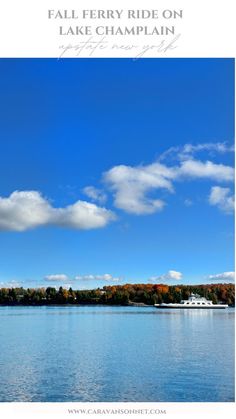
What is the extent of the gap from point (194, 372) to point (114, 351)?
7769mm

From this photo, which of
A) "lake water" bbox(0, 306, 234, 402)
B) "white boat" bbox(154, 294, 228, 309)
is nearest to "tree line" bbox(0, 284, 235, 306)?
"white boat" bbox(154, 294, 228, 309)

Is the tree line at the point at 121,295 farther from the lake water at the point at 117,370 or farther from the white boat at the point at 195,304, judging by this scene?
the lake water at the point at 117,370

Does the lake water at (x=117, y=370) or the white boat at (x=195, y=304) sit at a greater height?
the white boat at (x=195, y=304)

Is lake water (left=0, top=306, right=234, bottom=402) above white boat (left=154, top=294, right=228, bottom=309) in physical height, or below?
below

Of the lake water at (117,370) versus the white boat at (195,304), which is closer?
the lake water at (117,370)

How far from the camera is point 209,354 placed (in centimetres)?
2592

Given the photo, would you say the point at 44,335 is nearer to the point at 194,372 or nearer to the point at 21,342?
the point at 21,342

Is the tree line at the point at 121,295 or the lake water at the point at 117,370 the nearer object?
the lake water at the point at 117,370

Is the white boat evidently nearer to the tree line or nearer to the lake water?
the tree line

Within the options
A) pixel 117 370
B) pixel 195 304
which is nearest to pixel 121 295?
pixel 195 304

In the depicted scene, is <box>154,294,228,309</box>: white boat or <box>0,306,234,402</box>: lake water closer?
<box>0,306,234,402</box>: lake water

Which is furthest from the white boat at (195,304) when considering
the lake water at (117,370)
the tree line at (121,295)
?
the lake water at (117,370)
